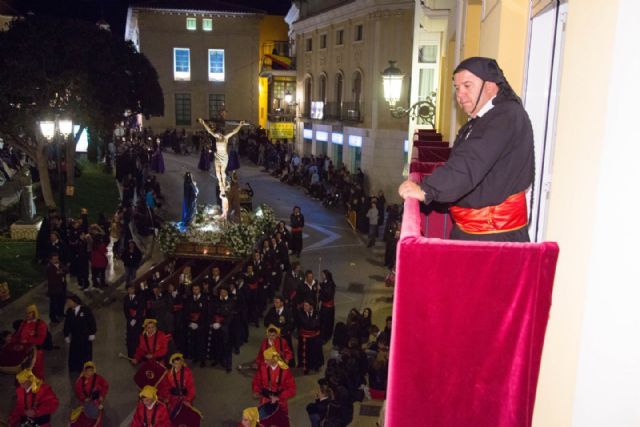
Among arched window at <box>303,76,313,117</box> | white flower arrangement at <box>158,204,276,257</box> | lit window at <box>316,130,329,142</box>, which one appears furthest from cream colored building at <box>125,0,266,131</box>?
white flower arrangement at <box>158,204,276,257</box>

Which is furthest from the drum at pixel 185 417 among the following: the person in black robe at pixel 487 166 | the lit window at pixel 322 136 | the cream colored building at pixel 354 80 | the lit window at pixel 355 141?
the lit window at pixel 322 136

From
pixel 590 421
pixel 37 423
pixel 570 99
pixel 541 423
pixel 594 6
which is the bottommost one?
pixel 37 423

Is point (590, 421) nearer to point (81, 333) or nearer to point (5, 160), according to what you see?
point (81, 333)

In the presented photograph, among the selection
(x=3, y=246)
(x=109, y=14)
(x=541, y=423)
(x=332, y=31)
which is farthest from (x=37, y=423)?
(x=109, y=14)

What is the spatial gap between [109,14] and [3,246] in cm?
4855

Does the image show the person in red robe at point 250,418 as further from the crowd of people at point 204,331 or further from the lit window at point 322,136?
the lit window at point 322,136

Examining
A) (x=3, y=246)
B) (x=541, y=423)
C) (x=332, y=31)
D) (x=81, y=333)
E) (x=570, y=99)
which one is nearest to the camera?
(x=570, y=99)

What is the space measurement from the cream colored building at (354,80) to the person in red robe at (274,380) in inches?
813

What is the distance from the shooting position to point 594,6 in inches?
116

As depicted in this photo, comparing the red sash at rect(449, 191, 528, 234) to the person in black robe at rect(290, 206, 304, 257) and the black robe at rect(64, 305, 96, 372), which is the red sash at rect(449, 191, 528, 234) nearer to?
the black robe at rect(64, 305, 96, 372)

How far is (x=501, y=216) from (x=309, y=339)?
9.12m

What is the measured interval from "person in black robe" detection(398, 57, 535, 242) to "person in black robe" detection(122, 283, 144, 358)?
1004 centimetres

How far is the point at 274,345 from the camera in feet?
33.7

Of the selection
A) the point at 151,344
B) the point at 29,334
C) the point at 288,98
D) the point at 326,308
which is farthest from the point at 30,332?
the point at 288,98
